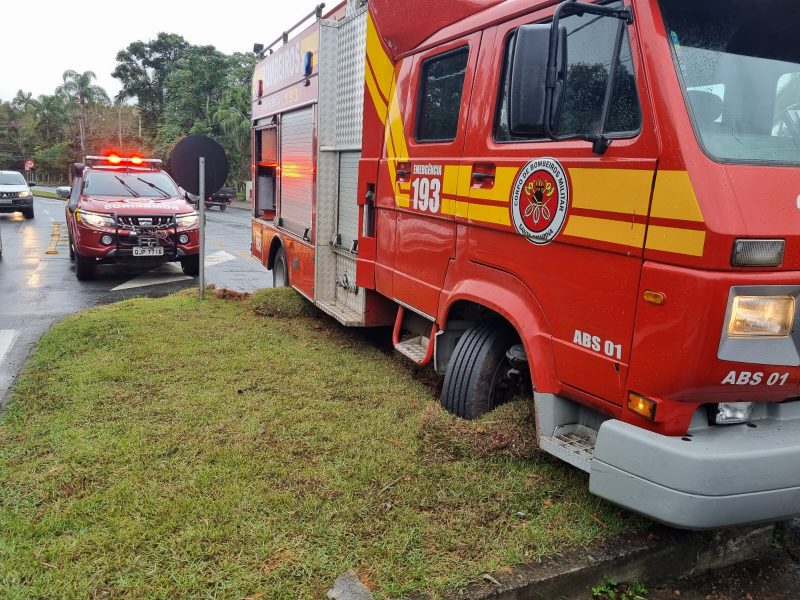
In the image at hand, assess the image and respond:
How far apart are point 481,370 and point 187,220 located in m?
8.10

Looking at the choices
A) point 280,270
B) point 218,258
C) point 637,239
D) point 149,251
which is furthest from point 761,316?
point 218,258

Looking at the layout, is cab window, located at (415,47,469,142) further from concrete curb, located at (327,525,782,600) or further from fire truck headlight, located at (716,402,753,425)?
concrete curb, located at (327,525,782,600)

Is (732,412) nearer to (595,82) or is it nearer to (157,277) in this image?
(595,82)

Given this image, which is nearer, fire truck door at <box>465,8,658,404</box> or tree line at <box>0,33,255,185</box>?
fire truck door at <box>465,8,658,404</box>

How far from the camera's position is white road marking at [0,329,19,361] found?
20.7 feet

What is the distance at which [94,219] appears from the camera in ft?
33.2

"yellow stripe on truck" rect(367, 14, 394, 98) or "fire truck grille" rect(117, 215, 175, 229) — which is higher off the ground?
"yellow stripe on truck" rect(367, 14, 394, 98)

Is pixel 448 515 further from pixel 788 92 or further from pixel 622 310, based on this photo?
pixel 788 92

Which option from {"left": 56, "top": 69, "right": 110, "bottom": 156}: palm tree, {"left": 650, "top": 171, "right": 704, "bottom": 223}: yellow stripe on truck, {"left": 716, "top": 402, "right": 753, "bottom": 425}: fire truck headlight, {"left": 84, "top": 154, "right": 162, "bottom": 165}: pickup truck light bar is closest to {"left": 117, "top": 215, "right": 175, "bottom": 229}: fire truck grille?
{"left": 84, "top": 154, "right": 162, "bottom": 165}: pickup truck light bar

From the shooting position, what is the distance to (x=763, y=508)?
261 cm

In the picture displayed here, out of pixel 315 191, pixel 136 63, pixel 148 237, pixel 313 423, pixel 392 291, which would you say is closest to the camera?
pixel 313 423

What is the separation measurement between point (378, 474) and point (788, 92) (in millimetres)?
2613

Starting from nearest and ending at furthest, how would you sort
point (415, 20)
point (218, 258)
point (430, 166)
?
point (430, 166), point (415, 20), point (218, 258)

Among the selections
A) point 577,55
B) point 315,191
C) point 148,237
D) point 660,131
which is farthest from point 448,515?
point 148,237
